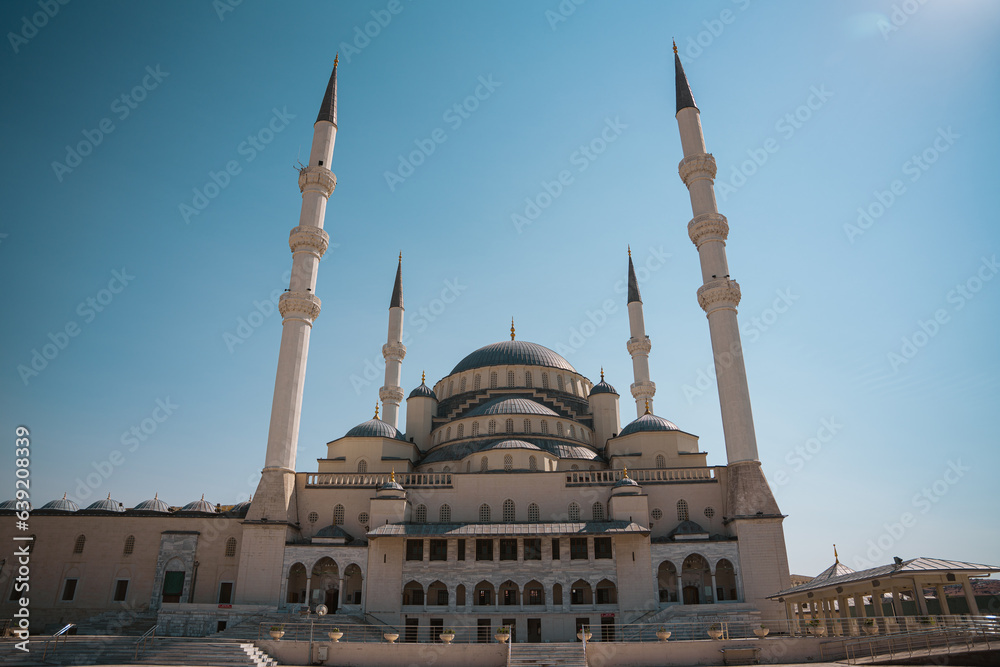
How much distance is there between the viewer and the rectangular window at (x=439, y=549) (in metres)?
29.8

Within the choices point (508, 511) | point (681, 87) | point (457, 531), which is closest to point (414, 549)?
point (457, 531)

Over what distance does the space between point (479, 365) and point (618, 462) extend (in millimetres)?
14045

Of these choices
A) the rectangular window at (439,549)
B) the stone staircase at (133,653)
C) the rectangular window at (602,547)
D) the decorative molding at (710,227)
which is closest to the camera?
the stone staircase at (133,653)

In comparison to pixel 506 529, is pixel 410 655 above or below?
below

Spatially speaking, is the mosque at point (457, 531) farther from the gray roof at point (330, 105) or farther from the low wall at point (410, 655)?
the low wall at point (410, 655)

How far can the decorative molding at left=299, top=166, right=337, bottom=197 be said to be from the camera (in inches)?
1492

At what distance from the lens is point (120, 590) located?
30766 mm

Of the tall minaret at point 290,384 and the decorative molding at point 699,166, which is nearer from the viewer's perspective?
the tall minaret at point 290,384

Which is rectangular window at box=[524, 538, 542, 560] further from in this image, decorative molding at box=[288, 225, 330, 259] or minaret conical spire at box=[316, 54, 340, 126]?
minaret conical spire at box=[316, 54, 340, 126]

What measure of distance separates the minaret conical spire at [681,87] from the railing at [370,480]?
1062 inches

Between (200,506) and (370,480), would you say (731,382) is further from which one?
(200,506)

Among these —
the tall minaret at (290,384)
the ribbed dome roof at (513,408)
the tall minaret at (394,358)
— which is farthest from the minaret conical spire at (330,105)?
the ribbed dome roof at (513,408)

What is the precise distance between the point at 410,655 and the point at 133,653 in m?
9.40

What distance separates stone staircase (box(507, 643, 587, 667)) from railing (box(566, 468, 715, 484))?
39.4ft
